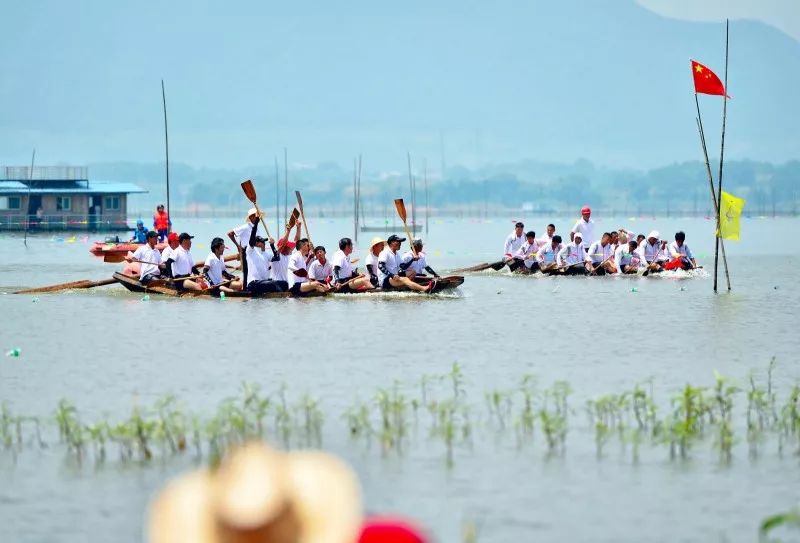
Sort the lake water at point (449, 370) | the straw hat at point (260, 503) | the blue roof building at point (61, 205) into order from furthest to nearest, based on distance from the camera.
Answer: the blue roof building at point (61, 205)
the lake water at point (449, 370)
the straw hat at point (260, 503)

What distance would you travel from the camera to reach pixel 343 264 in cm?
3553

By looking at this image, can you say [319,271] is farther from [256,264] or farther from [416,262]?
[416,262]

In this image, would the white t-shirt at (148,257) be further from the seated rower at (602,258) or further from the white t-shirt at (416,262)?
the seated rower at (602,258)

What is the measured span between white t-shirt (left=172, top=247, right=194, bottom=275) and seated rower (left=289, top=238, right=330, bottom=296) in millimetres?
2560

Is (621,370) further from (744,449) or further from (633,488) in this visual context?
(633,488)

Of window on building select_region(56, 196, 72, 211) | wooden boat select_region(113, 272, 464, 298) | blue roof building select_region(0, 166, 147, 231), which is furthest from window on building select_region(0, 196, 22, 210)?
wooden boat select_region(113, 272, 464, 298)

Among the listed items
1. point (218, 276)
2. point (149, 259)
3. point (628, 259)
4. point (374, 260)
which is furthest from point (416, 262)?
point (628, 259)

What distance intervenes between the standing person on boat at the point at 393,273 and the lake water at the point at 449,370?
49cm

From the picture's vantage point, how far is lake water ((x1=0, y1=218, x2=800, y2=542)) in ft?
44.1

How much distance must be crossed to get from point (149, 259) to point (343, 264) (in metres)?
4.76

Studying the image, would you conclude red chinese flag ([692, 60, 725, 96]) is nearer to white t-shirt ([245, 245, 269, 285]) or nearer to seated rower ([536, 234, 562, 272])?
white t-shirt ([245, 245, 269, 285])

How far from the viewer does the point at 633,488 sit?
14117 millimetres

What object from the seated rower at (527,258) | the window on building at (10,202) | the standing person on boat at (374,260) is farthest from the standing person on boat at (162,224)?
the window on building at (10,202)

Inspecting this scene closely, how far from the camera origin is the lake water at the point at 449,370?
44.1 ft
